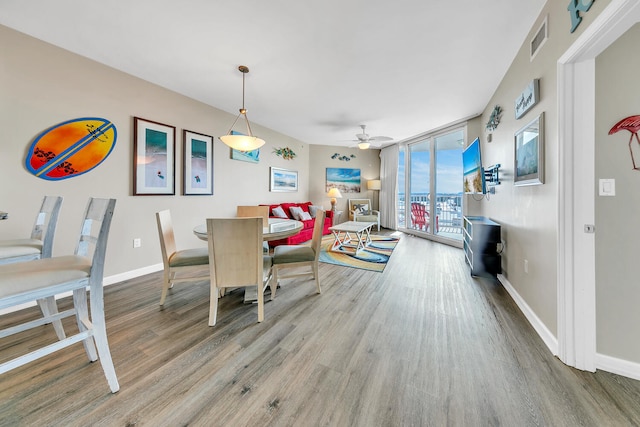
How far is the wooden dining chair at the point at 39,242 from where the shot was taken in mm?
1556

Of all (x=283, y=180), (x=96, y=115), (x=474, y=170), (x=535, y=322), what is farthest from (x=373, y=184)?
(x=96, y=115)

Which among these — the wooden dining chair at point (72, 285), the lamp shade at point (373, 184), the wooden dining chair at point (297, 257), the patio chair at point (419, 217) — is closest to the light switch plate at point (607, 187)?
the wooden dining chair at point (297, 257)

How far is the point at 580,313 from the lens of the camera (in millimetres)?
1371

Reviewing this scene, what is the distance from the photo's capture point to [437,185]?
5.23 metres

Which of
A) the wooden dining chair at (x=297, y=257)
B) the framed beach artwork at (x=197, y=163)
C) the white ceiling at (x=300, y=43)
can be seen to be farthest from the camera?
the framed beach artwork at (x=197, y=163)

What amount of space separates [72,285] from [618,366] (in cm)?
311

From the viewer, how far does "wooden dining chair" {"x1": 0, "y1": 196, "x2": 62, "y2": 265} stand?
156 centimetres

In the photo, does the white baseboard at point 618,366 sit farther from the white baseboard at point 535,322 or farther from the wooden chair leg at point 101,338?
the wooden chair leg at point 101,338

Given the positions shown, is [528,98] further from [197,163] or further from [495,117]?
[197,163]

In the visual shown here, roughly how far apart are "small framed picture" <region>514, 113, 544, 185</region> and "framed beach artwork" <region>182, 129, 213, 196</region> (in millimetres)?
4062

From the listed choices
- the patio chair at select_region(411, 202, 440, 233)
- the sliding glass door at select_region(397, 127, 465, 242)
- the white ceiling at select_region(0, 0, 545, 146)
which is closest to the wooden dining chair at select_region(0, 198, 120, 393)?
the white ceiling at select_region(0, 0, 545, 146)

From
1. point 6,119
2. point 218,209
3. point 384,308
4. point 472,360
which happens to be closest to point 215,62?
point 6,119

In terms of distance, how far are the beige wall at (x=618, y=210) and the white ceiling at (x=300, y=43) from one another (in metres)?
0.91

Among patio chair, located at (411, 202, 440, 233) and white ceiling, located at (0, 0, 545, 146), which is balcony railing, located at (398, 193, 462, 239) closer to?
patio chair, located at (411, 202, 440, 233)
